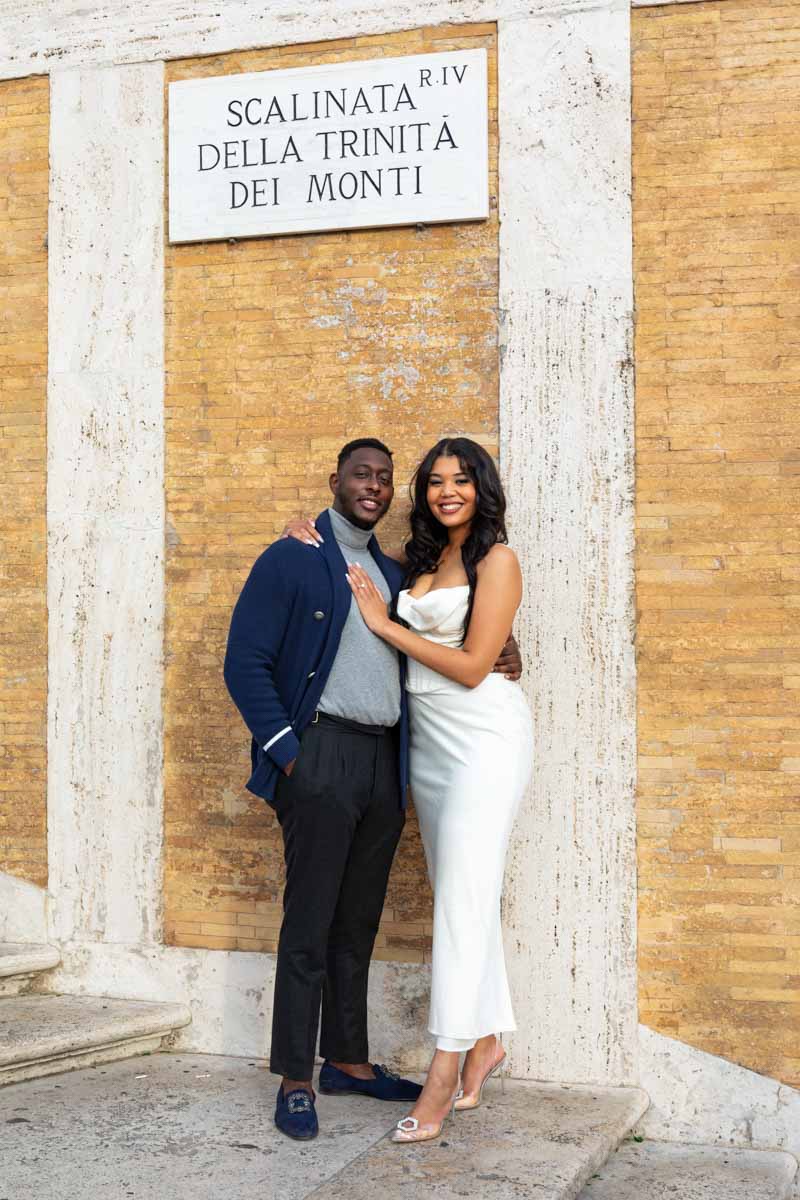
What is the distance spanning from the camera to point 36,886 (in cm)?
572

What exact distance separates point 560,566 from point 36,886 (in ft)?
8.59

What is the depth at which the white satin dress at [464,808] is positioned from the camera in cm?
438

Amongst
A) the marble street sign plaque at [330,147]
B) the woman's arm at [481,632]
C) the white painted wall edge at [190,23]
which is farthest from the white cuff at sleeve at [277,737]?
the white painted wall edge at [190,23]

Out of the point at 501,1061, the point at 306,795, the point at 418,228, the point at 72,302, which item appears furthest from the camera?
the point at 72,302

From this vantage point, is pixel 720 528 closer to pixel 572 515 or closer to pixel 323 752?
pixel 572 515

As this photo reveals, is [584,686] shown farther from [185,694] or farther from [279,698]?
[185,694]

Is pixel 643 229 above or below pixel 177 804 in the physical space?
above

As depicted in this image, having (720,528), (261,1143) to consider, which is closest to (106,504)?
(720,528)

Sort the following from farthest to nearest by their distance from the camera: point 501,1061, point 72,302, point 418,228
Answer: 1. point 72,302
2. point 418,228
3. point 501,1061

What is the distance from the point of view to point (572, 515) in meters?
5.17

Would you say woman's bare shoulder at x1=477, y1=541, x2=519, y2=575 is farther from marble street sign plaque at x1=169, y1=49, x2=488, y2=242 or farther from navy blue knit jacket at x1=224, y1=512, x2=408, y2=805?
marble street sign plaque at x1=169, y1=49, x2=488, y2=242

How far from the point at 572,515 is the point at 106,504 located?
6.51ft

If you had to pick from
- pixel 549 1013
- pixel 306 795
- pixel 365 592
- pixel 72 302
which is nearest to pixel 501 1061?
pixel 549 1013

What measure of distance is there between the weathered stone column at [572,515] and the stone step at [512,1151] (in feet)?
0.67
